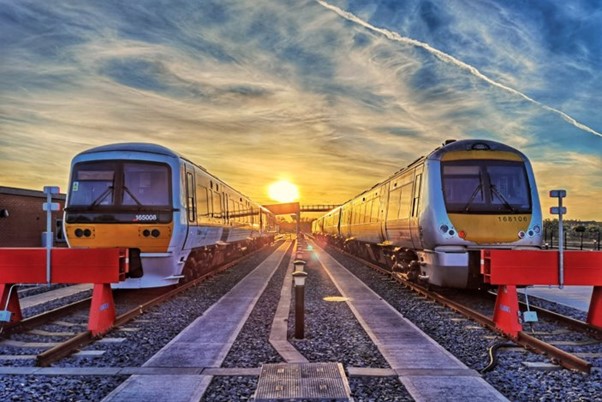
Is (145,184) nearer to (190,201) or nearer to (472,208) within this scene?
(190,201)

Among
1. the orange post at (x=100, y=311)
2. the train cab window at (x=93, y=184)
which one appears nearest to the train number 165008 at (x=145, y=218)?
the train cab window at (x=93, y=184)

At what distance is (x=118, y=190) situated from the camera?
35.1 ft

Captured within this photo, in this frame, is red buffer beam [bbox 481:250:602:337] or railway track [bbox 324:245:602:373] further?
red buffer beam [bbox 481:250:602:337]

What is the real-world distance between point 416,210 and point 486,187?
65.0 inches

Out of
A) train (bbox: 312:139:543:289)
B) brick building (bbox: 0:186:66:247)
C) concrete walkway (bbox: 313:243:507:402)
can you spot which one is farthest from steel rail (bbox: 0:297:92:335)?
brick building (bbox: 0:186:66:247)

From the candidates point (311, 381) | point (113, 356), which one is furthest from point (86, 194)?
point (311, 381)

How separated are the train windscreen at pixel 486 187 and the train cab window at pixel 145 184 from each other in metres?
5.92

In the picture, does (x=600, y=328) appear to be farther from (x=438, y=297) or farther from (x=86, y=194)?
(x=86, y=194)

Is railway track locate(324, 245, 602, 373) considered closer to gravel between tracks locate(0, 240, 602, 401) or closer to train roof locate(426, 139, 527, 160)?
gravel between tracks locate(0, 240, 602, 401)

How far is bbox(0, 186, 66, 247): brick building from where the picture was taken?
24531 millimetres

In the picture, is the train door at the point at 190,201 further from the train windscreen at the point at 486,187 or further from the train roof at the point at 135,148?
the train windscreen at the point at 486,187

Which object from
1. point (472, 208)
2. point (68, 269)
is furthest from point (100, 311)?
point (472, 208)

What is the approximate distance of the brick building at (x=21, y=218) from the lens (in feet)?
80.5

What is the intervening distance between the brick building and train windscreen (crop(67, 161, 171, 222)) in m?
15.7
